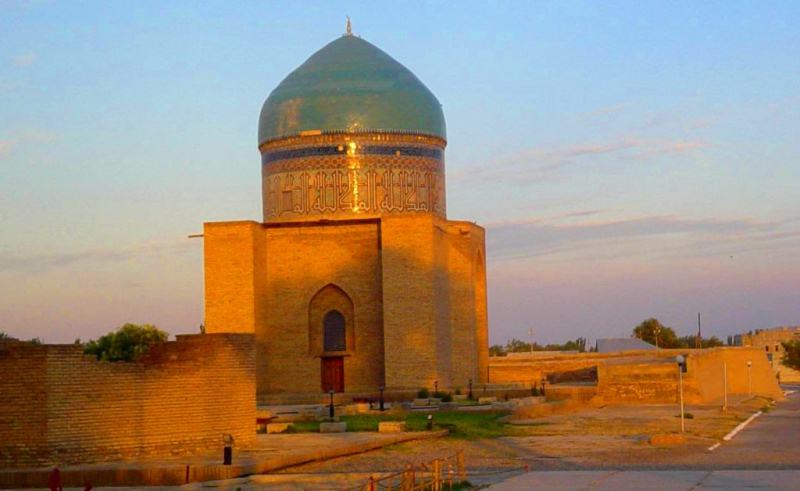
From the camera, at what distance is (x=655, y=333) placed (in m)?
74.3

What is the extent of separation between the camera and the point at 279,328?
32656 millimetres

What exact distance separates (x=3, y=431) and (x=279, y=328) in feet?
61.3

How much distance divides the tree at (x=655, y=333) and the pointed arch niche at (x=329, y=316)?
145ft

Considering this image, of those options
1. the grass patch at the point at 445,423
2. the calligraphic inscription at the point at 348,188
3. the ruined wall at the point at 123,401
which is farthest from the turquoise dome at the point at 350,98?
the ruined wall at the point at 123,401

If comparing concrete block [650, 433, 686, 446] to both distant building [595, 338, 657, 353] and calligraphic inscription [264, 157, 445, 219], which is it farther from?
distant building [595, 338, 657, 353]

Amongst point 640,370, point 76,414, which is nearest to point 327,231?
point 640,370

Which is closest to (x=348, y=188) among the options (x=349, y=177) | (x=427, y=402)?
(x=349, y=177)

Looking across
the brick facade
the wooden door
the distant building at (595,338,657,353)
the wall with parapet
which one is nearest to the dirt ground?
the brick facade

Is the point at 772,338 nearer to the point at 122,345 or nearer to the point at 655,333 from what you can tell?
the point at 655,333

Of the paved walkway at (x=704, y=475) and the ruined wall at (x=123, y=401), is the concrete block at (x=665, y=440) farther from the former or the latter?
the ruined wall at (x=123, y=401)

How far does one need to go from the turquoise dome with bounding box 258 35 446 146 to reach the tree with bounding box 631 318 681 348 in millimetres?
42675

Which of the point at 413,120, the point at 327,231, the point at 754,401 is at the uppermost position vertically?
the point at 413,120

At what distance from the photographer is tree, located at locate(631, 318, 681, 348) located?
75938 mm

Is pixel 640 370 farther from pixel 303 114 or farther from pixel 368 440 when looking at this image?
pixel 368 440
